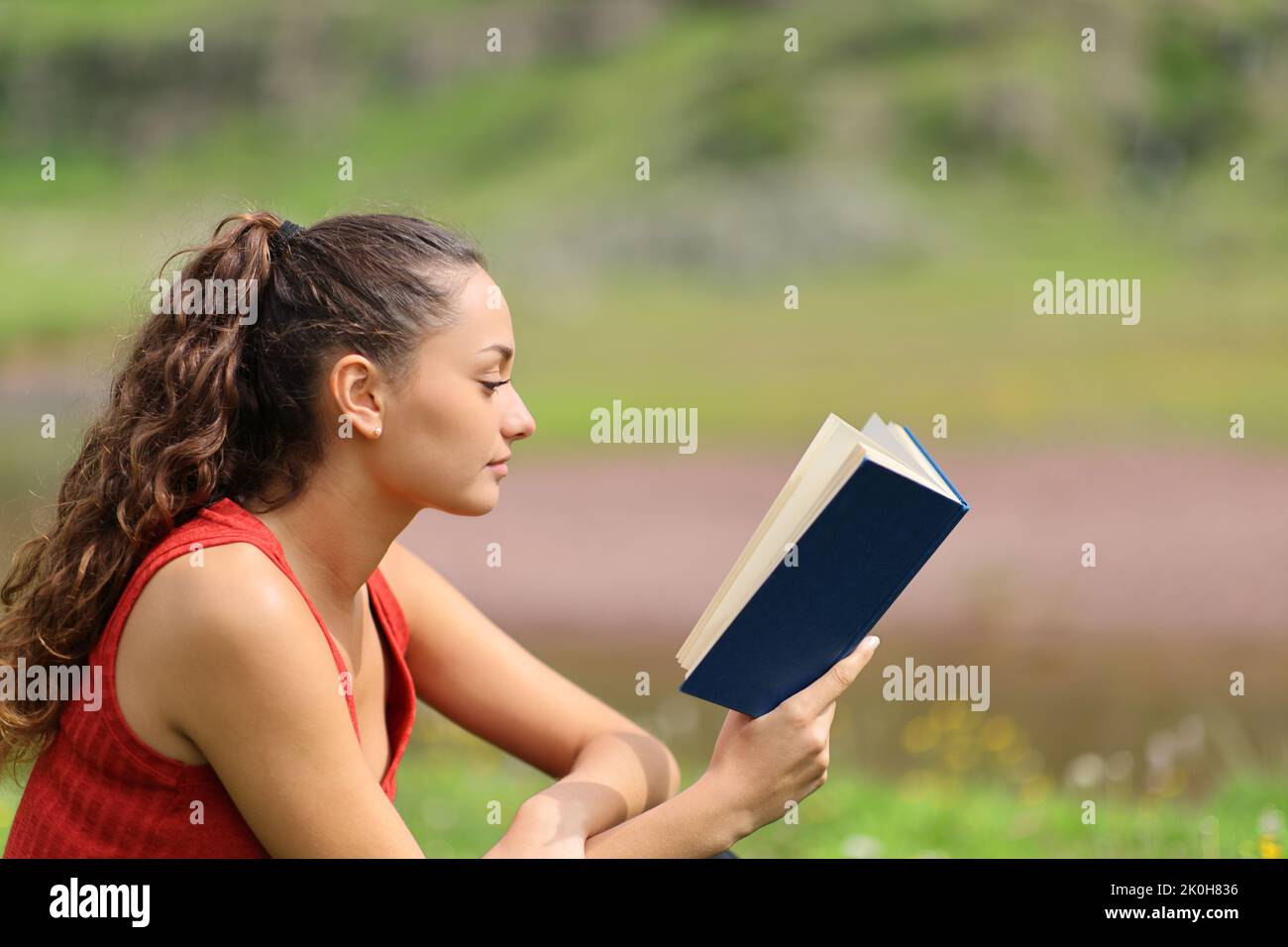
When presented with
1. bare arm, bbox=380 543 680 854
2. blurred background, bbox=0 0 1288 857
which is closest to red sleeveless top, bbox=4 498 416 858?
bare arm, bbox=380 543 680 854

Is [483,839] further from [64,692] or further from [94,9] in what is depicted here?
[94,9]

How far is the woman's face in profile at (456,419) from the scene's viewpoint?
7.38 ft

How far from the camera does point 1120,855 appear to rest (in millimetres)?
3662

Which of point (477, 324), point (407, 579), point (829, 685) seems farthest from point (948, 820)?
point (477, 324)

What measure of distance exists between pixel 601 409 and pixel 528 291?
3.87 meters

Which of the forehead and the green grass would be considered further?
the green grass

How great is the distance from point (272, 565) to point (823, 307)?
40.7ft

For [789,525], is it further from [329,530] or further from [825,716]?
[329,530]

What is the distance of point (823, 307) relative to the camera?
14250mm

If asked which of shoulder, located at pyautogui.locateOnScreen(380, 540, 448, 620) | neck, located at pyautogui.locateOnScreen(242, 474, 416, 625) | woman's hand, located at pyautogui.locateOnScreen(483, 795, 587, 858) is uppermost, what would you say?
neck, located at pyautogui.locateOnScreen(242, 474, 416, 625)

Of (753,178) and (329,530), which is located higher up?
(753,178)

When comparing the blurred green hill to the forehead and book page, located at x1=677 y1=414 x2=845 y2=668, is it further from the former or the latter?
book page, located at x1=677 y1=414 x2=845 y2=668

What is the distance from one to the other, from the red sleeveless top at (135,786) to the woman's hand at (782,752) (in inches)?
20.6

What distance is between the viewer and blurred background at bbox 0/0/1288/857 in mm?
4906
